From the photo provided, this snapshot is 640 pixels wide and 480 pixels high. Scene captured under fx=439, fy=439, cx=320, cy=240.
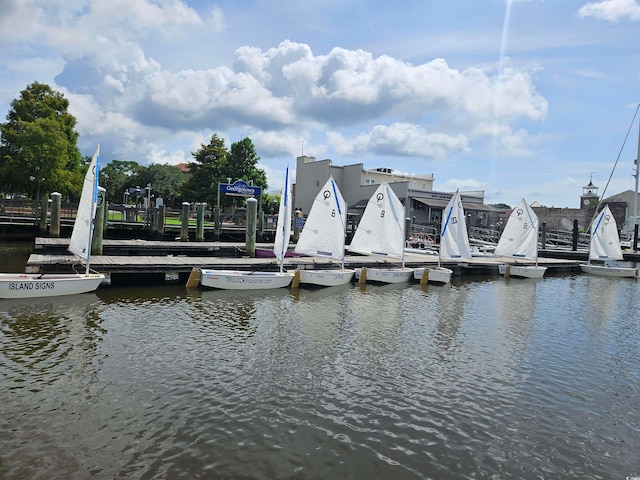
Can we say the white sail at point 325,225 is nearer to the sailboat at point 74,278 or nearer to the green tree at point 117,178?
the sailboat at point 74,278

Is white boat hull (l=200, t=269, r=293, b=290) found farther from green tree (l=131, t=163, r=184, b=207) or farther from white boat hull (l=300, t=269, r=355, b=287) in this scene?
green tree (l=131, t=163, r=184, b=207)

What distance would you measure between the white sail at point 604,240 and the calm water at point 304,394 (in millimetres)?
20454

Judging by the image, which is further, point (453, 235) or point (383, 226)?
point (453, 235)

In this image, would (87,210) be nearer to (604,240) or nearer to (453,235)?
(453,235)

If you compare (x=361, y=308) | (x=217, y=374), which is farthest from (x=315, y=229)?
(x=217, y=374)

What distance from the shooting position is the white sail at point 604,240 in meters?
33.7

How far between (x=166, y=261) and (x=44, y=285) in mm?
6095

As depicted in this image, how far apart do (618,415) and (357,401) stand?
5.01 m

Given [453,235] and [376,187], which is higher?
[376,187]

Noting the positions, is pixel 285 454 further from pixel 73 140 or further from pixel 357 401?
pixel 73 140

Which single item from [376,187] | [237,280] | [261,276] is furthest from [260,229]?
[376,187]

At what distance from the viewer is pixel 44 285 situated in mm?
15445

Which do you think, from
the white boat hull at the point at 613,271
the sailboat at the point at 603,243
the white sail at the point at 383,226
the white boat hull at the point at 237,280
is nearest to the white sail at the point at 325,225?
the white sail at the point at 383,226

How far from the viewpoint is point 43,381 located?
28.3 feet
